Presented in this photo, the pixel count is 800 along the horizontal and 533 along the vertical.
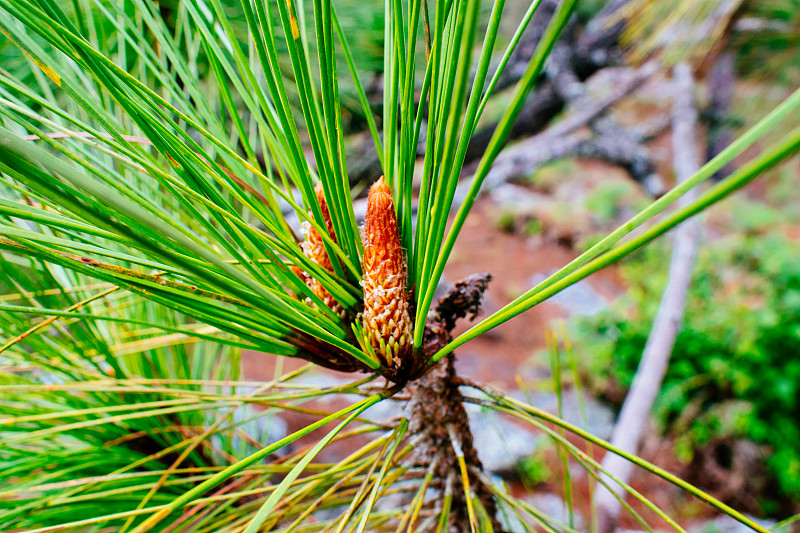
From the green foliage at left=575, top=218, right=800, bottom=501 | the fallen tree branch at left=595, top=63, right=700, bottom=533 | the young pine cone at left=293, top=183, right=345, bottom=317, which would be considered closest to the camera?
the young pine cone at left=293, top=183, right=345, bottom=317

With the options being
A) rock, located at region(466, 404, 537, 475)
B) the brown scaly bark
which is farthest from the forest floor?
the brown scaly bark

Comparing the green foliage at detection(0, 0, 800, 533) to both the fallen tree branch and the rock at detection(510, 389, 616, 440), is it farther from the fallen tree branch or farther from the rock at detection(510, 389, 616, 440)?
the rock at detection(510, 389, 616, 440)

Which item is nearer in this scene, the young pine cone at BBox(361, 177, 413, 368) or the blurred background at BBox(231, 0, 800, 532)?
the young pine cone at BBox(361, 177, 413, 368)

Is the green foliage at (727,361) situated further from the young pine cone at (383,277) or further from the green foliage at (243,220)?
the young pine cone at (383,277)

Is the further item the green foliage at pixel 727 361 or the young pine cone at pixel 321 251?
the green foliage at pixel 727 361

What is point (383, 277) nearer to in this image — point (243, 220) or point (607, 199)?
point (243, 220)

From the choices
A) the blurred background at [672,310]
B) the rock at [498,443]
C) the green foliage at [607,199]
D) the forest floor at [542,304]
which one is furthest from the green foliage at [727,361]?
the green foliage at [607,199]

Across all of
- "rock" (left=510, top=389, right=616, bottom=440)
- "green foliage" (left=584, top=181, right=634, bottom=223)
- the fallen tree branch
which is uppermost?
"green foliage" (left=584, top=181, right=634, bottom=223)
